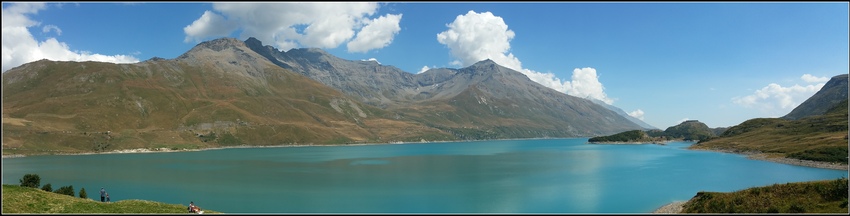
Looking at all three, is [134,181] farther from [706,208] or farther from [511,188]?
[706,208]

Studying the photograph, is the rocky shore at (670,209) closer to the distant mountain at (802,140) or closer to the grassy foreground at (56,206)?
the grassy foreground at (56,206)

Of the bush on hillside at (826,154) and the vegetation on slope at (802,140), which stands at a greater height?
the vegetation on slope at (802,140)

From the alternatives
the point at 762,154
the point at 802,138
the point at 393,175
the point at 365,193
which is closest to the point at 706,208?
the point at 365,193

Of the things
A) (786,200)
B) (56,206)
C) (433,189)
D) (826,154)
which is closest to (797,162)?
(826,154)

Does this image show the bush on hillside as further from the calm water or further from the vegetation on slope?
the calm water

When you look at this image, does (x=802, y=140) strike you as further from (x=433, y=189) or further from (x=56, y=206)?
(x=56, y=206)

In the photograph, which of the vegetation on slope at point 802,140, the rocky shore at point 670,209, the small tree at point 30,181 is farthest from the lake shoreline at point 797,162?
the small tree at point 30,181

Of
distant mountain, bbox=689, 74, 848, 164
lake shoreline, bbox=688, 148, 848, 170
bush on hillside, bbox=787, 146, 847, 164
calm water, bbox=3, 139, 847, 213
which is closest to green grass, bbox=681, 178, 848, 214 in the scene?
Result: calm water, bbox=3, 139, 847, 213

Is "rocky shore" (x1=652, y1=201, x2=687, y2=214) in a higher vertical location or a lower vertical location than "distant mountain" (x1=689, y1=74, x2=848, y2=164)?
lower
